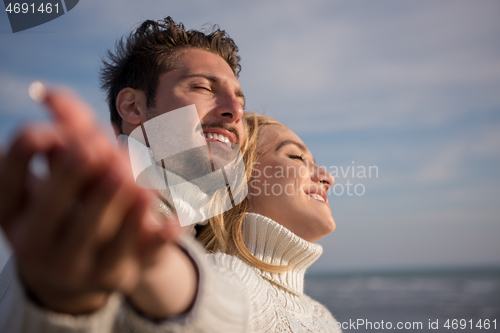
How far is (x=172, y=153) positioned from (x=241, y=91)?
94 cm

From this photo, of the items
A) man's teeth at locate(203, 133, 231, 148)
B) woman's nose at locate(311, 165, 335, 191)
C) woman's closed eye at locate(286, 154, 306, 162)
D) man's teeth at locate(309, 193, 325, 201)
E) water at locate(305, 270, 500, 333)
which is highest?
man's teeth at locate(203, 133, 231, 148)

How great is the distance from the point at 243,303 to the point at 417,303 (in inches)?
500

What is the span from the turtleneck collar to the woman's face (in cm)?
13

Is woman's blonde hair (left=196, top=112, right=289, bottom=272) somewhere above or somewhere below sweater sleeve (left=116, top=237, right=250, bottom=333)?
above

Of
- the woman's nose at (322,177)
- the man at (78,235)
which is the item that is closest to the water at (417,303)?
the woman's nose at (322,177)

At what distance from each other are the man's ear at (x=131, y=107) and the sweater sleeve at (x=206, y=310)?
2028mm

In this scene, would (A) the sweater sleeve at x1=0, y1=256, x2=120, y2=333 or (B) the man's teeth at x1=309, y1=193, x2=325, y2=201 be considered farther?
(B) the man's teeth at x1=309, y1=193, x2=325, y2=201

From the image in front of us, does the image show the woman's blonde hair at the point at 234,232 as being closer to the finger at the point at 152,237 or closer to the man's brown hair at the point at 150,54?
the man's brown hair at the point at 150,54

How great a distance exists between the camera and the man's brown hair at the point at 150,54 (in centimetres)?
288

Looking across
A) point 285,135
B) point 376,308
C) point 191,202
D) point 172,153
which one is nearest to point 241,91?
point 285,135

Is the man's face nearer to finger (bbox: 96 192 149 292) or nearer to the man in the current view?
the man

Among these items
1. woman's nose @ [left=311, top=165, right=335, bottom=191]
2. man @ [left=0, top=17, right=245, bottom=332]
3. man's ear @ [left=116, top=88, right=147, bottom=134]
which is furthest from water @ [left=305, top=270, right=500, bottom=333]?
man @ [left=0, top=17, right=245, bottom=332]

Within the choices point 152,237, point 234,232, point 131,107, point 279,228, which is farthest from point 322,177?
point 152,237

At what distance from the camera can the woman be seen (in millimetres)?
2103
